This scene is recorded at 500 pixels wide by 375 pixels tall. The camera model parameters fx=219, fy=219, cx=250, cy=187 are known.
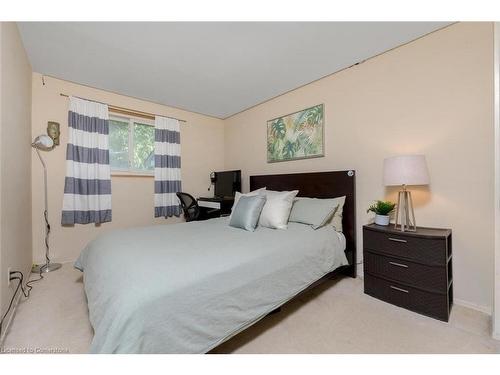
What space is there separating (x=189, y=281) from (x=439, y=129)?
232 cm

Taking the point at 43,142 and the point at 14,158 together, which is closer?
the point at 14,158

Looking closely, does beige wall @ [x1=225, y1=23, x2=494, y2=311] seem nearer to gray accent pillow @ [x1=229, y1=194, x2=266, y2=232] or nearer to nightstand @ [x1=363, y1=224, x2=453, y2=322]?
nightstand @ [x1=363, y1=224, x2=453, y2=322]

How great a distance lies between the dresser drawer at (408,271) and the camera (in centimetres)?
162

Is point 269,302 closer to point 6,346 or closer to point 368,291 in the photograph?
point 368,291

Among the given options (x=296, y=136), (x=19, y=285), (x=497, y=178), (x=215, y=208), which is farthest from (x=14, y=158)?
(x=497, y=178)

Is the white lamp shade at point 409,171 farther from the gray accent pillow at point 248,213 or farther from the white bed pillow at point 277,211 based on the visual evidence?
the gray accent pillow at point 248,213

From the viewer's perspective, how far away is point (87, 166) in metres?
2.88

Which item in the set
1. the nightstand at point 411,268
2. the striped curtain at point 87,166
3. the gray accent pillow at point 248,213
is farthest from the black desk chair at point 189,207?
the nightstand at point 411,268

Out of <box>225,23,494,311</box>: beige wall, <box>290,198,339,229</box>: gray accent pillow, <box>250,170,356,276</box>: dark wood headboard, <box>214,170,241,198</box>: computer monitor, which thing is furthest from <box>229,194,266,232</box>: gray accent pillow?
<box>214,170,241,198</box>: computer monitor

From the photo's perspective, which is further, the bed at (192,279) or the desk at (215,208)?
the desk at (215,208)

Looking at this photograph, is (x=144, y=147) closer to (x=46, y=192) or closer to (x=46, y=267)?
(x=46, y=192)

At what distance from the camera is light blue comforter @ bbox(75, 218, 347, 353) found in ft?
3.04
